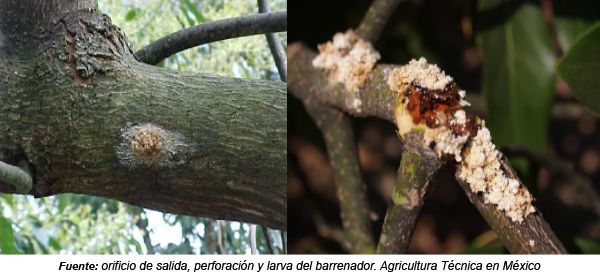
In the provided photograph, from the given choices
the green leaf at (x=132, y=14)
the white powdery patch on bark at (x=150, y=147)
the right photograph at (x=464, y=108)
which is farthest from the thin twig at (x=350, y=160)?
the green leaf at (x=132, y=14)

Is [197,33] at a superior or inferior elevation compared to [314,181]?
superior

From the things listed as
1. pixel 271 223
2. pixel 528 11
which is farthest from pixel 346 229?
pixel 528 11

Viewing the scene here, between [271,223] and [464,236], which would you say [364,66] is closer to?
[271,223]

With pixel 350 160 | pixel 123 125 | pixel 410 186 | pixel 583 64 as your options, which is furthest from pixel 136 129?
pixel 583 64

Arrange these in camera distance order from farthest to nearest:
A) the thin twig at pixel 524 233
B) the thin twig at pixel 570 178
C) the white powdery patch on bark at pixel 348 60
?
1. the thin twig at pixel 570 178
2. the white powdery patch on bark at pixel 348 60
3. the thin twig at pixel 524 233

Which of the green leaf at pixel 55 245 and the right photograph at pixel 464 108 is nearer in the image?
the right photograph at pixel 464 108

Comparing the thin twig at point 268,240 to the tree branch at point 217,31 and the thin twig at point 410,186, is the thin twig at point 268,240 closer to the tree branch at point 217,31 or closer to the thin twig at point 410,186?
the tree branch at point 217,31

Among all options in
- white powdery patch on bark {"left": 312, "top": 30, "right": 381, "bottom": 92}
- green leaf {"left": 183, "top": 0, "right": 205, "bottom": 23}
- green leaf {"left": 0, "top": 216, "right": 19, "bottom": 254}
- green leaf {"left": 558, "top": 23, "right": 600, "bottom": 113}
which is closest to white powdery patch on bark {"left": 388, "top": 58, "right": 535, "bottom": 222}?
white powdery patch on bark {"left": 312, "top": 30, "right": 381, "bottom": 92}
